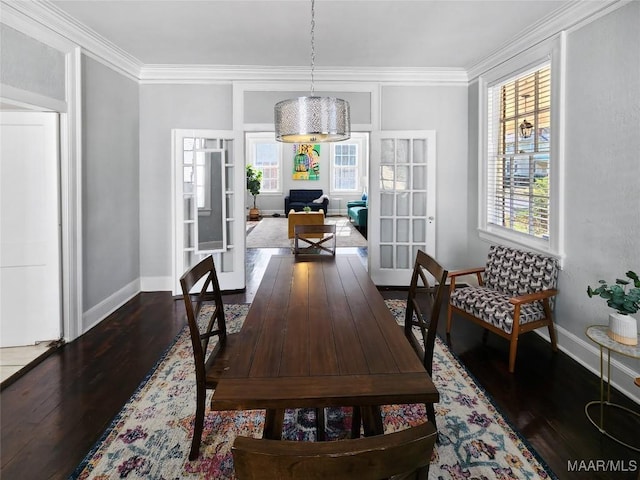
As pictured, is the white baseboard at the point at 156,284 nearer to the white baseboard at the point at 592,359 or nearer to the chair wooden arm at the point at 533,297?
the chair wooden arm at the point at 533,297

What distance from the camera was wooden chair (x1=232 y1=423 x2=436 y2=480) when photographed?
671 millimetres

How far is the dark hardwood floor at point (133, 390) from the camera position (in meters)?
1.91

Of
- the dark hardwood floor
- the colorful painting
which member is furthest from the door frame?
the colorful painting

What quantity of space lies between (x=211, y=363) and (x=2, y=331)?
90.5 inches

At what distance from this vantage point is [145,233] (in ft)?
15.4

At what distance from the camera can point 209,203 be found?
4.68m

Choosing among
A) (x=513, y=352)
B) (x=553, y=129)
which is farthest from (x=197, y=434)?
(x=553, y=129)

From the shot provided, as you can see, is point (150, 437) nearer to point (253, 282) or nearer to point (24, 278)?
point (24, 278)

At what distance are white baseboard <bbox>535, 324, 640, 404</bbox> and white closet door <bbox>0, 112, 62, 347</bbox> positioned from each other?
4.12 m

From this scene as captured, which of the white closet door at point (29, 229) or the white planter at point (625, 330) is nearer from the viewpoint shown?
the white planter at point (625, 330)

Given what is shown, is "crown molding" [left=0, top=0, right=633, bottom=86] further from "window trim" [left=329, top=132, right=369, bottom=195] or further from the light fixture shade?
"window trim" [left=329, top=132, right=369, bottom=195]

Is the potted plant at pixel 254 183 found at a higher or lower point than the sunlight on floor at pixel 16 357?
higher

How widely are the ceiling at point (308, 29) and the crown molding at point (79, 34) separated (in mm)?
66

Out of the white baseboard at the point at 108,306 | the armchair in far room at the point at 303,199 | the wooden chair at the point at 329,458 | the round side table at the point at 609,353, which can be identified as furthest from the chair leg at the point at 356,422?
the armchair in far room at the point at 303,199
